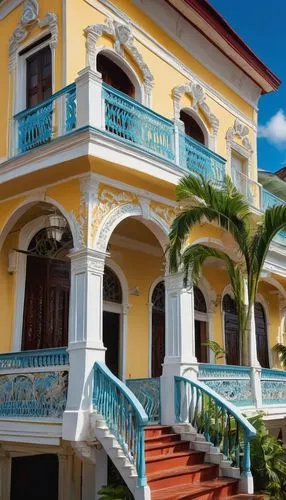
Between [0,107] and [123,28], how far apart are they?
2599 millimetres

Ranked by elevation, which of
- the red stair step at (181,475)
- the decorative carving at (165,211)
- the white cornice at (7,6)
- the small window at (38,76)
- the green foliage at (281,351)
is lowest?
the red stair step at (181,475)

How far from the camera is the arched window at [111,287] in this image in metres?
11.1

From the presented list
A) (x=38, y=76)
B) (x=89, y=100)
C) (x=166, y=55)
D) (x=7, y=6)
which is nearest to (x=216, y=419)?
(x=89, y=100)

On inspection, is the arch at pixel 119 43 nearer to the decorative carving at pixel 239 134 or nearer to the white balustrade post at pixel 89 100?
the white balustrade post at pixel 89 100

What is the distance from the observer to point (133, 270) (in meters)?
11.6

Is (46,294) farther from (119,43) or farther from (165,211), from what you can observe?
(119,43)

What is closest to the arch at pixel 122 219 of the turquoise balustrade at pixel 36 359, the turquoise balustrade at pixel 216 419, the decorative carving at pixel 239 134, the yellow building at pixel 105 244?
the yellow building at pixel 105 244

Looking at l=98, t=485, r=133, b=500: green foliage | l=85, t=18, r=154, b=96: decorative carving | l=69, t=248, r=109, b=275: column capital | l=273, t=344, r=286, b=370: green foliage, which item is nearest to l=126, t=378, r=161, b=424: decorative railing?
l=98, t=485, r=133, b=500: green foliage

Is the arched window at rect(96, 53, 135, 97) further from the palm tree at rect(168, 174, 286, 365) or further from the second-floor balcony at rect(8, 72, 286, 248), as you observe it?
the palm tree at rect(168, 174, 286, 365)

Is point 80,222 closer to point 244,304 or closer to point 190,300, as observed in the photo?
point 190,300

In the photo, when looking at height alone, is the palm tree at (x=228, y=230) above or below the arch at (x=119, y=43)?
below

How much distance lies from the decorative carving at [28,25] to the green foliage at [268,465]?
6.99 metres

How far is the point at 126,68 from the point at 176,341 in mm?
5023

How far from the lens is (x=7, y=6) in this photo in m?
10.6
